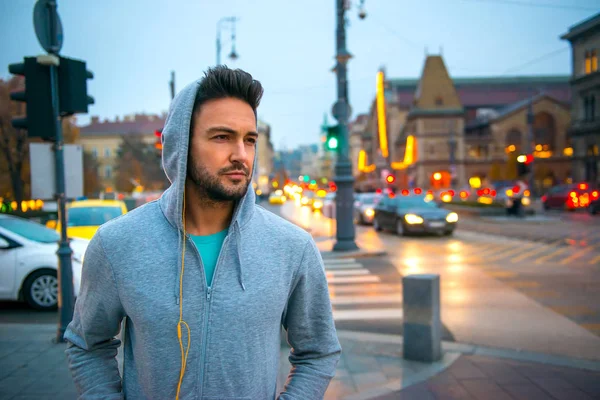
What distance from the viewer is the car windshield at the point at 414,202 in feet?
65.1

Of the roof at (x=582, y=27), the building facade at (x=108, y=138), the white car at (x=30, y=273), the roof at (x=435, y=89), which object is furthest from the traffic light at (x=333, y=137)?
the building facade at (x=108, y=138)

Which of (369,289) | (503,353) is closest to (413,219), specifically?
(369,289)

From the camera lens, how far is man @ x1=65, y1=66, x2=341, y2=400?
1798mm

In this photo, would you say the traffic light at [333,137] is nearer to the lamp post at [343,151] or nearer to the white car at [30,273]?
the lamp post at [343,151]

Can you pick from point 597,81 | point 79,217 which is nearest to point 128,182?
point 597,81

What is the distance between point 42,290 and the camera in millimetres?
8211

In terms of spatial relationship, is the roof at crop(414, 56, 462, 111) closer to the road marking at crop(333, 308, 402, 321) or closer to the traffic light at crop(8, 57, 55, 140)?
the road marking at crop(333, 308, 402, 321)

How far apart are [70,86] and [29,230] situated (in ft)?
12.9

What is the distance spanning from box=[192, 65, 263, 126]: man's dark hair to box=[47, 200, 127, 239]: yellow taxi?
31.7 feet

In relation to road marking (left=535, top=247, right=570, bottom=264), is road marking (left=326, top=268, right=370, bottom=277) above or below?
below

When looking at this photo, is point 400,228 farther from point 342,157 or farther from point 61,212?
point 61,212

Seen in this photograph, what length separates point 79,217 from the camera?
38.4ft

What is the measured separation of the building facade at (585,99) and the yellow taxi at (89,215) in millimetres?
52032

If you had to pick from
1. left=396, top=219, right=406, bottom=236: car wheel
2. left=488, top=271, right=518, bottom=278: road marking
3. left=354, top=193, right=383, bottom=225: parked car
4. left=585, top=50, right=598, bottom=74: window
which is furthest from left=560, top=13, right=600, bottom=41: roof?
left=488, top=271, right=518, bottom=278: road marking
